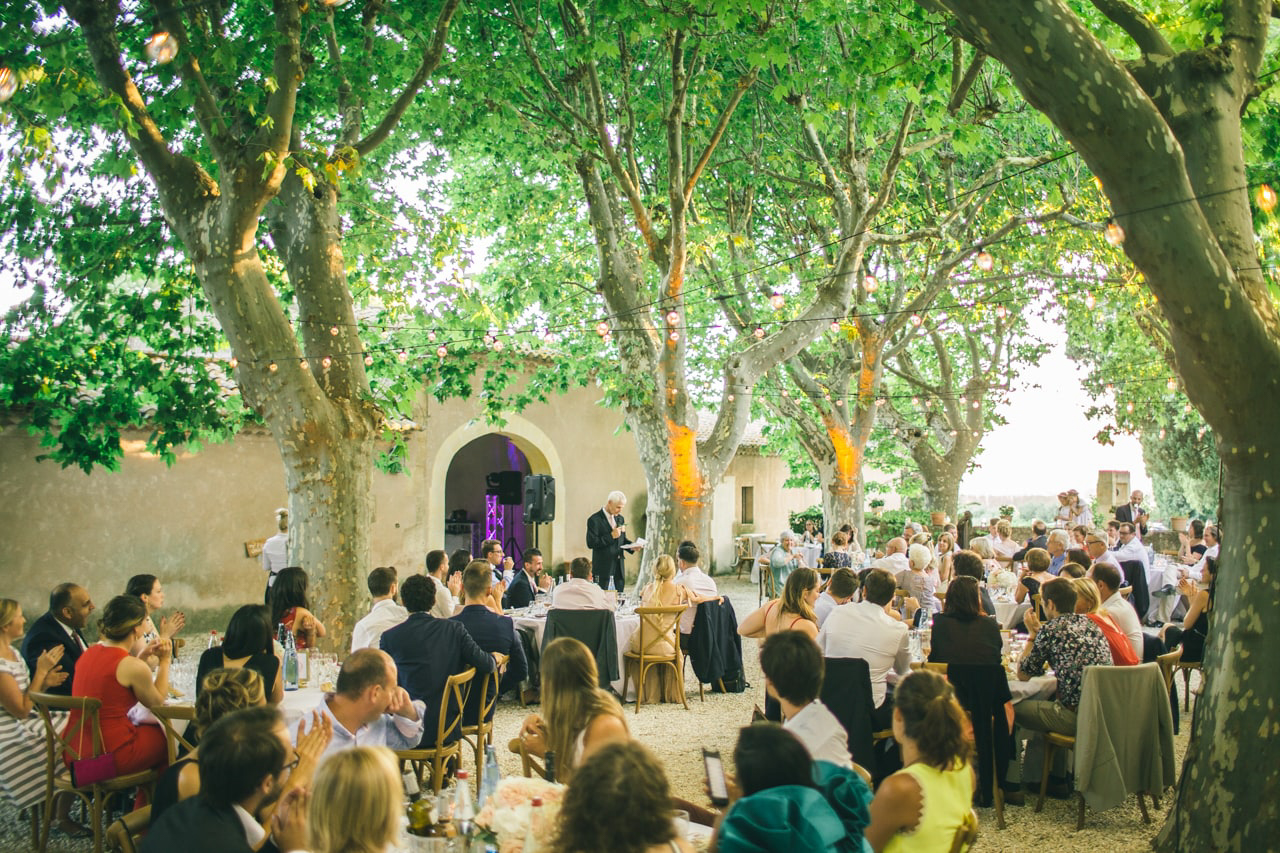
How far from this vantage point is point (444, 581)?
8.37 m

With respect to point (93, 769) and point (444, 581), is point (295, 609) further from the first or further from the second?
point (444, 581)

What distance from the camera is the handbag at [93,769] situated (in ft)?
15.7

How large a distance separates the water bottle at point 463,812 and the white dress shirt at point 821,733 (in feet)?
3.97

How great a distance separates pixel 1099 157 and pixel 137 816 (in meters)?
5.14

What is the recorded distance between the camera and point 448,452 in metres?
15.4

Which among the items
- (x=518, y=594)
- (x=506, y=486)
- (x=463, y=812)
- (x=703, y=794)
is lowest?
(x=703, y=794)

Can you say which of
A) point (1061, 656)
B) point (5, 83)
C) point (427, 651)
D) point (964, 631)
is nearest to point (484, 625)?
point (427, 651)

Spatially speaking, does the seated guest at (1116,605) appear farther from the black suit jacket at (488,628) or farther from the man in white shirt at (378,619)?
the man in white shirt at (378,619)

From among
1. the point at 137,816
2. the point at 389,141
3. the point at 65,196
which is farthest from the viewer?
the point at 389,141

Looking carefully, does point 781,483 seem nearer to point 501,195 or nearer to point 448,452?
point 448,452

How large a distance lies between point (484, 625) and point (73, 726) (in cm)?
230

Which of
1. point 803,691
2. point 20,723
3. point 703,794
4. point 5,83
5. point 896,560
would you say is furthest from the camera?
point 896,560

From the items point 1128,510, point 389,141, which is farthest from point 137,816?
point 1128,510

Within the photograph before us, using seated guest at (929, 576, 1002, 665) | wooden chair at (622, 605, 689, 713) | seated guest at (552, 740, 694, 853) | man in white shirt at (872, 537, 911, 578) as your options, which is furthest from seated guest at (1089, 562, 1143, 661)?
seated guest at (552, 740, 694, 853)
